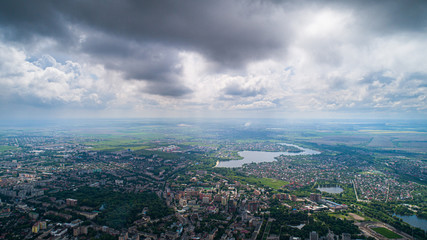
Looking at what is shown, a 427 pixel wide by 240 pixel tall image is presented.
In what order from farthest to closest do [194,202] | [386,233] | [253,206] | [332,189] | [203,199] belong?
[332,189]
[203,199]
[194,202]
[253,206]
[386,233]

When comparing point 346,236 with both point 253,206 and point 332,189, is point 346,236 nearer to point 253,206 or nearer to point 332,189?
point 253,206

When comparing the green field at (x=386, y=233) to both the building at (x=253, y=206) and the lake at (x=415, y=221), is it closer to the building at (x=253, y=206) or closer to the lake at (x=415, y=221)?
the lake at (x=415, y=221)

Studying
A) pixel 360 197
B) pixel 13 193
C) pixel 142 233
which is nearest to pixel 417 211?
pixel 360 197

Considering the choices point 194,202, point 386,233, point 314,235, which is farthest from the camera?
point 194,202

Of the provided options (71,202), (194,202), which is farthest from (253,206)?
(71,202)

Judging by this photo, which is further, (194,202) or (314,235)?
(194,202)

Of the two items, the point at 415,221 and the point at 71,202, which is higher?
the point at 71,202

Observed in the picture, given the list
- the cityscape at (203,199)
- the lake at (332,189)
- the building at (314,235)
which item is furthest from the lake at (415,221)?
the building at (314,235)

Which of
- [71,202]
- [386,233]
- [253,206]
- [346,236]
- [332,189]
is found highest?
[71,202]
